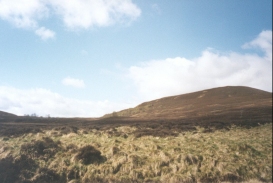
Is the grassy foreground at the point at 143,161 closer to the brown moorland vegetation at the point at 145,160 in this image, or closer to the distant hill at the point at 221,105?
the brown moorland vegetation at the point at 145,160

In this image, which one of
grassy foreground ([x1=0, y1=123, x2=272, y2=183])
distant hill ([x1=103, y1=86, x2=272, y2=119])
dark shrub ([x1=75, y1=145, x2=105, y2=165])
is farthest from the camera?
distant hill ([x1=103, y1=86, x2=272, y2=119])

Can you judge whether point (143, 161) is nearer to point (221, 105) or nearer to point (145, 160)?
point (145, 160)

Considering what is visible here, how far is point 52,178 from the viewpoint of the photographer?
37.8 feet

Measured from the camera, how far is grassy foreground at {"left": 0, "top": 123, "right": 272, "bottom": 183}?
11.2 metres

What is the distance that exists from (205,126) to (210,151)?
8.68 m

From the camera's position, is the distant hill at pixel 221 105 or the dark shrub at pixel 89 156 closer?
the dark shrub at pixel 89 156

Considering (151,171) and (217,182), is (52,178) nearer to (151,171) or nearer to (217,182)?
(151,171)

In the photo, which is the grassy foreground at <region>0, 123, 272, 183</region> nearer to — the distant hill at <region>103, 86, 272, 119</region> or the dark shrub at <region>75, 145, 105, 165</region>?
the dark shrub at <region>75, 145, 105, 165</region>

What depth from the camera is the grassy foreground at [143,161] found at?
1116cm

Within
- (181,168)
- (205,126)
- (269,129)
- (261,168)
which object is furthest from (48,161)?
(269,129)

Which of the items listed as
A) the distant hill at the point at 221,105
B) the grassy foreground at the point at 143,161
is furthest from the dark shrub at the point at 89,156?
the distant hill at the point at 221,105

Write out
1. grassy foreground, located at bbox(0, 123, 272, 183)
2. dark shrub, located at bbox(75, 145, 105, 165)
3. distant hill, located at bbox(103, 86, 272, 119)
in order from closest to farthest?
1. grassy foreground, located at bbox(0, 123, 272, 183)
2. dark shrub, located at bbox(75, 145, 105, 165)
3. distant hill, located at bbox(103, 86, 272, 119)

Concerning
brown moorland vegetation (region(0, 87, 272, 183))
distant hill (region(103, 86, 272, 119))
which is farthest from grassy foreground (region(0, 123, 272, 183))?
distant hill (region(103, 86, 272, 119))

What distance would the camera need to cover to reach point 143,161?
12.5 m
